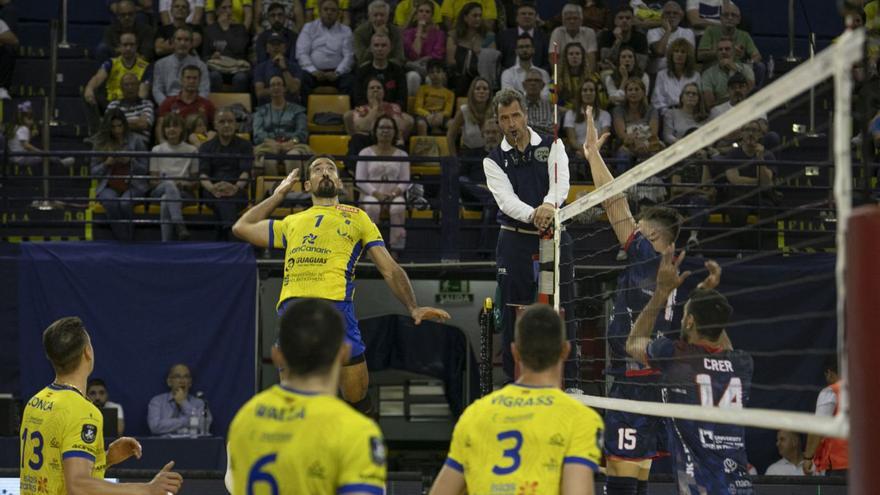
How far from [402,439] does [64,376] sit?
12.6 metres

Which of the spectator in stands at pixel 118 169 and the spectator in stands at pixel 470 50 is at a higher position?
the spectator in stands at pixel 470 50

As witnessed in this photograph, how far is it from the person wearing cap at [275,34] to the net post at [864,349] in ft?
46.4

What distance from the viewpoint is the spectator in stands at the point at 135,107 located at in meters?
17.2

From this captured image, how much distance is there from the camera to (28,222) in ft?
51.9

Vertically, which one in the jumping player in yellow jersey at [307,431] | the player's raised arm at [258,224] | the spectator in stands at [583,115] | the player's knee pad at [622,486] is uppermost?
the spectator in stands at [583,115]

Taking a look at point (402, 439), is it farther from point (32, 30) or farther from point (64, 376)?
point (64, 376)

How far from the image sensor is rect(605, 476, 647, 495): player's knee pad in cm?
917

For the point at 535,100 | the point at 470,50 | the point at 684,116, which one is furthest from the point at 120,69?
the point at 684,116

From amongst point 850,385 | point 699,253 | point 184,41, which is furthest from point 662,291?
point 184,41

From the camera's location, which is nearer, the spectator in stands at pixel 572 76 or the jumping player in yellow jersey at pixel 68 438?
the jumping player in yellow jersey at pixel 68 438

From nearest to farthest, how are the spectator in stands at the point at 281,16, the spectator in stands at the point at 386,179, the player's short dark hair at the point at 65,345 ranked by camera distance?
1. the player's short dark hair at the point at 65,345
2. the spectator in stands at the point at 386,179
3. the spectator in stands at the point at 281,16

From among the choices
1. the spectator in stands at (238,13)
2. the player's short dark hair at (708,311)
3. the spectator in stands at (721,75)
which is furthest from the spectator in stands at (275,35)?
the player's short dark hair at (708,311)

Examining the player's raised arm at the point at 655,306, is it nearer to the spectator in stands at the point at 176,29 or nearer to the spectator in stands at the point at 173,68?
the spectator in stands at the point at 173,68

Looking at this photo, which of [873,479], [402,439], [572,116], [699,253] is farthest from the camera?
[402,439]
